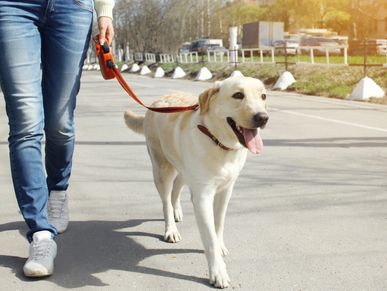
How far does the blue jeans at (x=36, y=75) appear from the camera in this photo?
3090mm

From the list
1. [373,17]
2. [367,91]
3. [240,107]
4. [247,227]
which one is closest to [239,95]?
[240,107]

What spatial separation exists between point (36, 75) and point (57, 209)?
1.08 metres

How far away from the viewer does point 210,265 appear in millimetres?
2949

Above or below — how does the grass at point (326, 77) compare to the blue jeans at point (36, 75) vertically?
below

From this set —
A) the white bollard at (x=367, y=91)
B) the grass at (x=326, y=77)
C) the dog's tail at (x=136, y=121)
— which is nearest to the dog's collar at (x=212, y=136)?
the dog's tail at (x=136, y=121)

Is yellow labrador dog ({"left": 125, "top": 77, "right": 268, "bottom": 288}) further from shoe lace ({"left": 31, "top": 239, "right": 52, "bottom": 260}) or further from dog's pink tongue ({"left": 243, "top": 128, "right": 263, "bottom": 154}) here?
shoe lace ({"left": 31, "top": 239, "right": 52, "bottom": 260})

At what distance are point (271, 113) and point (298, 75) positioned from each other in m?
9.67

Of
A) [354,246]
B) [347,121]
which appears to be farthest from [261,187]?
[347,121]

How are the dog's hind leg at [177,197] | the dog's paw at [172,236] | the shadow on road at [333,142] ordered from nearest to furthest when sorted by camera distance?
the dog's paw at [172,236]
the dog's hind leg at [177,197]
the shadow on road at [333,142]

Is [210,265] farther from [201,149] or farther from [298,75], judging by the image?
[298,75]

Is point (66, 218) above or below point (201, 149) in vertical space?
below

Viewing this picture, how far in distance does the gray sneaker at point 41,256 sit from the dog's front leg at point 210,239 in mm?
879

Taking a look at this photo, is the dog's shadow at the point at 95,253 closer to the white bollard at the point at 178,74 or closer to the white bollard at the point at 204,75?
the white bollard at the point at 204,75

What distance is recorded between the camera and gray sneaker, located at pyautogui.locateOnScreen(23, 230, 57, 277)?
3012mm
